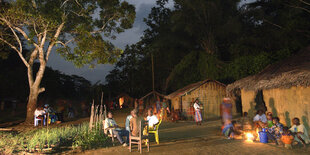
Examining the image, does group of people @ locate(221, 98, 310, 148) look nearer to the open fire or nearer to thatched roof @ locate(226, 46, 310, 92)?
the open fire

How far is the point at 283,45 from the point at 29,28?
17718 mm

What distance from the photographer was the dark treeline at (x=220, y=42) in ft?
53.6

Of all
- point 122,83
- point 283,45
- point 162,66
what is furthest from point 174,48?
point 283,45

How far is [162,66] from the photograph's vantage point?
29.5 m

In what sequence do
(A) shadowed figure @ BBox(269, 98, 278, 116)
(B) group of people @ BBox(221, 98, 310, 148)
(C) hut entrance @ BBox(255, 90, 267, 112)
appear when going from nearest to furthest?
(B) group of people @ BBox(221, 98, 310, 148) < (A) shadowed figure @ BBox(269, 98, 278, 116) < (C) hut entrance @ BBox(255, 90, 267, 112)

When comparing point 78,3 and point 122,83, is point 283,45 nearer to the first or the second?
point 78,3

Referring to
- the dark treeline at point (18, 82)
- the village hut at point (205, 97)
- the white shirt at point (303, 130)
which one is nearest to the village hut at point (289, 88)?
the white shirt at point (303, 130)

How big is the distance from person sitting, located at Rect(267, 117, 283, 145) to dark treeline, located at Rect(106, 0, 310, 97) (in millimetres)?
10295

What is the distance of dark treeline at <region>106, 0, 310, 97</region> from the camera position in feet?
53.6

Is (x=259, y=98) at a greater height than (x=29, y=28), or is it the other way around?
(x=29, y=28)

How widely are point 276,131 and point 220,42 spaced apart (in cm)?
1844

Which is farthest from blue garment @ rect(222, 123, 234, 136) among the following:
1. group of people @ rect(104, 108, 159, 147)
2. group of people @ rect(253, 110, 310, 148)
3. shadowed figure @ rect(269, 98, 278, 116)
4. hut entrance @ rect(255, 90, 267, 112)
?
hut entrance @ rect(255, 90, 267, 112)

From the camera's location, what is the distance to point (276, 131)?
22.7 feet

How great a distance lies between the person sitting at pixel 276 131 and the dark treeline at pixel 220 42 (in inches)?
405
